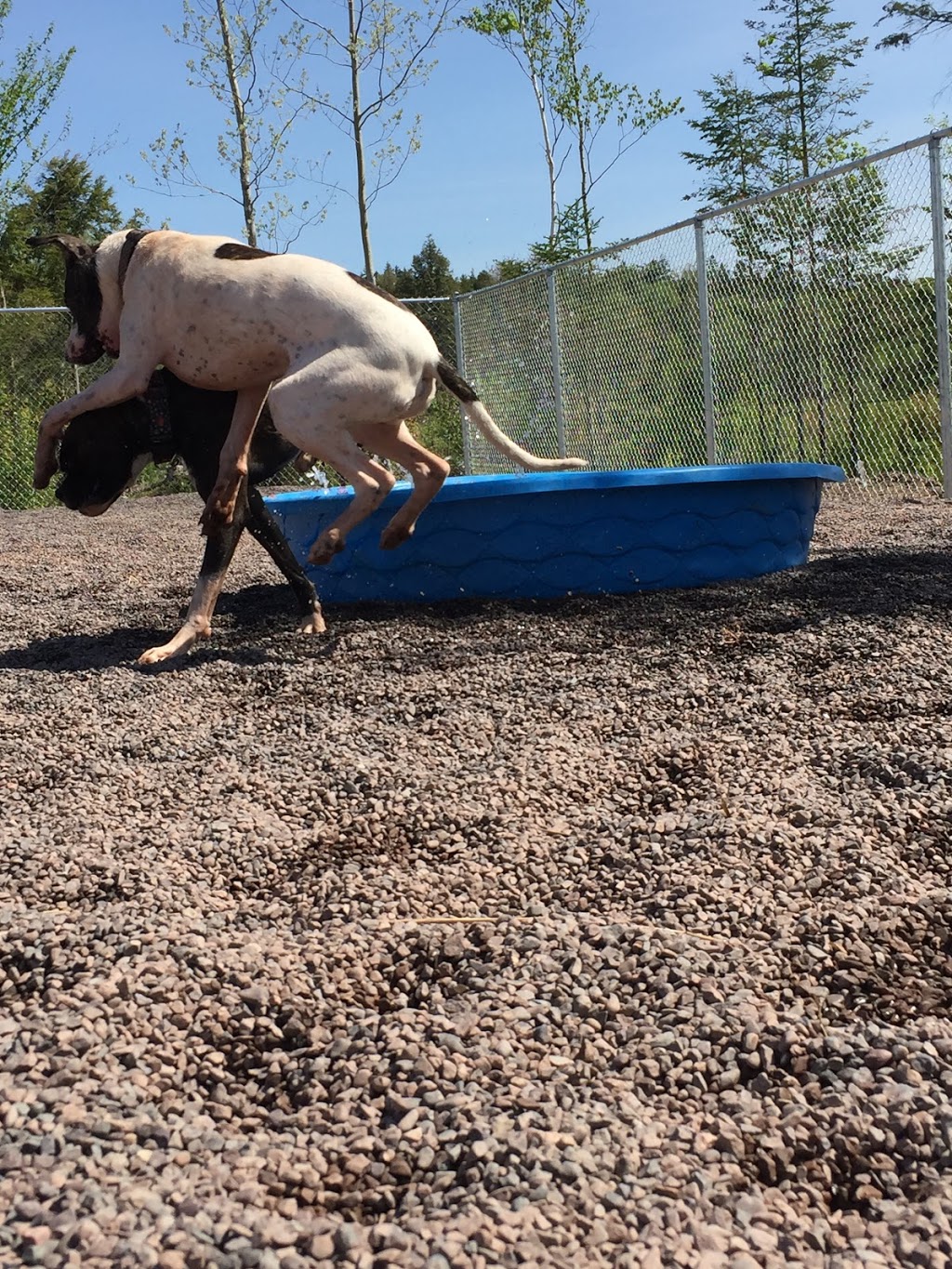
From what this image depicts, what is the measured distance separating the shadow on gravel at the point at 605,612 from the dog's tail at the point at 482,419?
27.1 inches

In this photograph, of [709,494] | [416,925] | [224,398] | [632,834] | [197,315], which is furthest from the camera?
[709,494]

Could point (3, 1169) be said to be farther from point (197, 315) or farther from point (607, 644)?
point (197, 315)

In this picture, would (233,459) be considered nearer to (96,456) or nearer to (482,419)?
(96,456)

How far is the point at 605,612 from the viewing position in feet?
15.4

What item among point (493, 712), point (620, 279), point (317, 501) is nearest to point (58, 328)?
point (620, 279)

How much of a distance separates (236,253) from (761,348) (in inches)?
219

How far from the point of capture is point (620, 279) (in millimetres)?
10055

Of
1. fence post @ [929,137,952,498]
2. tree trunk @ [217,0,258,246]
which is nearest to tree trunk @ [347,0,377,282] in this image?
tree trunk @ [217,0,258,246]

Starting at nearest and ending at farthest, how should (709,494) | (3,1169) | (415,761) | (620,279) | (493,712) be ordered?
(3,1169) → (415,761) → (493,712) → (709,494) → (620,279)

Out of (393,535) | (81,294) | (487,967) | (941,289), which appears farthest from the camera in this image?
(941,289)

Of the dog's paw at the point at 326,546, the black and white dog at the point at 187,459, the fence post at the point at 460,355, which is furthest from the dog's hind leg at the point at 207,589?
the fence post at the point at 460,355

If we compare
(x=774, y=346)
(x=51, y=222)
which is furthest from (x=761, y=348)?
(x=51, y=222)

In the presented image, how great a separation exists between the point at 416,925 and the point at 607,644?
225cm

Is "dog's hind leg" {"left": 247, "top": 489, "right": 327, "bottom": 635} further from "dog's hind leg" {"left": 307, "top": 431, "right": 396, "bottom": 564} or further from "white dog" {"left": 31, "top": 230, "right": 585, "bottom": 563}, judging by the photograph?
"dog's hind leg" {"left": 307, "top": 431, "right": 396, "bottom": 564}
